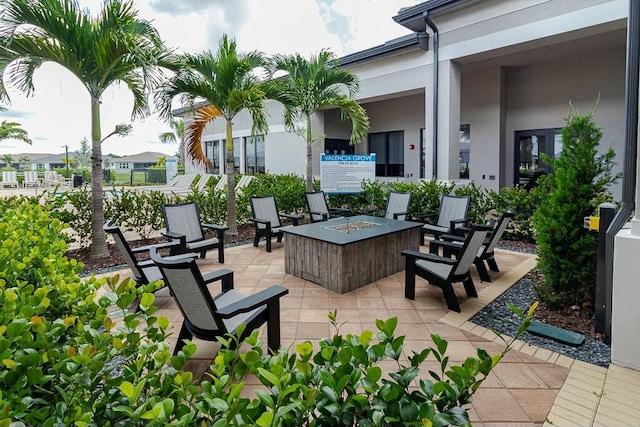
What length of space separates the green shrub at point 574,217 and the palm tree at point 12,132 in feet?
103

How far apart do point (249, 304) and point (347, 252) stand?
209 centimetres

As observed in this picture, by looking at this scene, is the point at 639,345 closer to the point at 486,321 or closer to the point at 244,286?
the point at 486,321

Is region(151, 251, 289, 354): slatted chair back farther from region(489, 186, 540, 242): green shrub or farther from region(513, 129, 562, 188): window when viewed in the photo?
region(513, 129, 562, 188): window

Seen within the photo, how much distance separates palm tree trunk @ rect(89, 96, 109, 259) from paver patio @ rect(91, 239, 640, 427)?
191 cm

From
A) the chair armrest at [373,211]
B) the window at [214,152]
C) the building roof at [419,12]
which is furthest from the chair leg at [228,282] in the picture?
the window at [214,152]

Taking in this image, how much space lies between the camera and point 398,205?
26.7ft

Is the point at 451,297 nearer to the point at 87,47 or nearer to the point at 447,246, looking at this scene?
the point at 447,246

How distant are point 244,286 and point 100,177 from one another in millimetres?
3403

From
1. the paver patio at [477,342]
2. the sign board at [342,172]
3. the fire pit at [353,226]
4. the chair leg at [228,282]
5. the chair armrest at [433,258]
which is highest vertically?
the sign board at [342,172]

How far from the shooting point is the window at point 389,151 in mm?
14125

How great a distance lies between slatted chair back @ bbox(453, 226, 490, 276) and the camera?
4059mm

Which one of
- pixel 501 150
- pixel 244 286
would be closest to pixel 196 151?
pixel 244 286

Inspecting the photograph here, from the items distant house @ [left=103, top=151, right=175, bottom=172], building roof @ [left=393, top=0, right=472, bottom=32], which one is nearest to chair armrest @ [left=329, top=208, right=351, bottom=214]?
building roof @ [left=393, top=0, right=472, bottom=32]

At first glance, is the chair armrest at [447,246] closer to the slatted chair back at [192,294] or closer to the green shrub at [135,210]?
the slatted chair back at [192,294]
